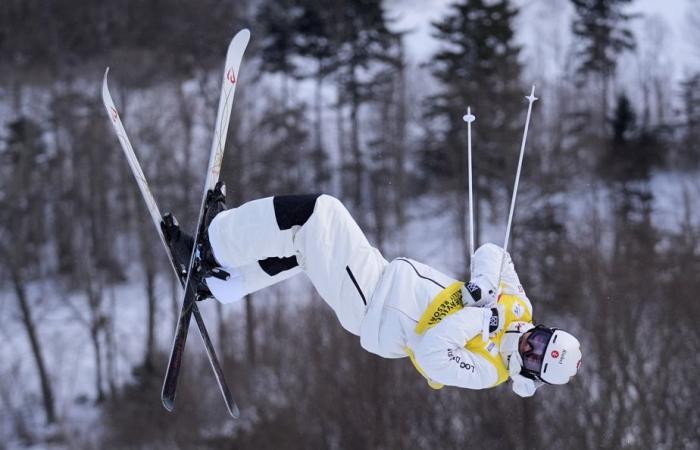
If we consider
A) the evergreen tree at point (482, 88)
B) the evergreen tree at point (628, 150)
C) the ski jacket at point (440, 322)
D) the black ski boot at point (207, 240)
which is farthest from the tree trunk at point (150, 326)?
the ski jacket at point (440, 322)

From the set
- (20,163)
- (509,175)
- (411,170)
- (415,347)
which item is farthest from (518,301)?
(411,170)

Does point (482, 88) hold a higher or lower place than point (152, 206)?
higher

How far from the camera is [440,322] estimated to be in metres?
3.43

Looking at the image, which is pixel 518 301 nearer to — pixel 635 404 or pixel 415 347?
pixel 415 347

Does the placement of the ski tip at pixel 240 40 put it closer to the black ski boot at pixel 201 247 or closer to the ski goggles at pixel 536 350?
the black ski boot at pixel 201 247

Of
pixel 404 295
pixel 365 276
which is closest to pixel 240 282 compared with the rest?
pixel 365 276

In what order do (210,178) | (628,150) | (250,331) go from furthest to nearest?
1. (628,150)
2. (250,331)
3. (210,178)

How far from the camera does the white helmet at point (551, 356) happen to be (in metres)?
3.33

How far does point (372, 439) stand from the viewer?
13844 millimetres

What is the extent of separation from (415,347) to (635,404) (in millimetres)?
10665

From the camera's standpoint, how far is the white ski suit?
355 cm

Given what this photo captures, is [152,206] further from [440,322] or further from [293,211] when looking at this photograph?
[440,322]

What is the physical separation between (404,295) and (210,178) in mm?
1307

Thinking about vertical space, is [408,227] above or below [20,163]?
below
